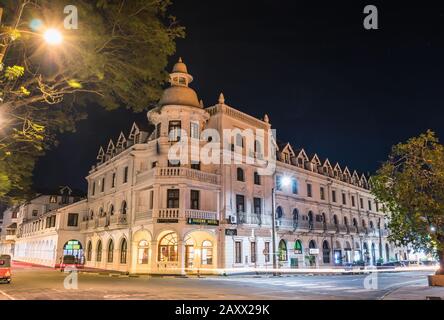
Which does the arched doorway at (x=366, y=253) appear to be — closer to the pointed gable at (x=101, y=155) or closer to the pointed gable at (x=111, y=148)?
the pointed gable at (x=111, y=148)

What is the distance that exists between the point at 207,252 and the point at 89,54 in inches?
992

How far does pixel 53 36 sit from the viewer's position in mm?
9594

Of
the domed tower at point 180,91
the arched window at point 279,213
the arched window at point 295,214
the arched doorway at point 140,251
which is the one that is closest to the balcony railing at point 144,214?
the arched doorway at point 140,251

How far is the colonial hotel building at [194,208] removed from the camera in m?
31.8

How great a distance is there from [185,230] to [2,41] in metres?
22.5

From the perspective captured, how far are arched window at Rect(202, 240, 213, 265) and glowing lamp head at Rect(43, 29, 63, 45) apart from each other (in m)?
25.7

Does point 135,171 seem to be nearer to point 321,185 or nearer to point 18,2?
point 321,185

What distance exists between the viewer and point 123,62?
1177 centimetres

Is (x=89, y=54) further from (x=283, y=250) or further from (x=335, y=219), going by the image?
(x=335, y=219)

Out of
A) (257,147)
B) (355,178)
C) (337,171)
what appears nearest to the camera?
(257,147)

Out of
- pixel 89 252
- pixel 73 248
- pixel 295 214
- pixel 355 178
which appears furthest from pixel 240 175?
pixel 355 178

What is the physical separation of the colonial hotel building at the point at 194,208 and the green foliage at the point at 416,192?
557 inches
